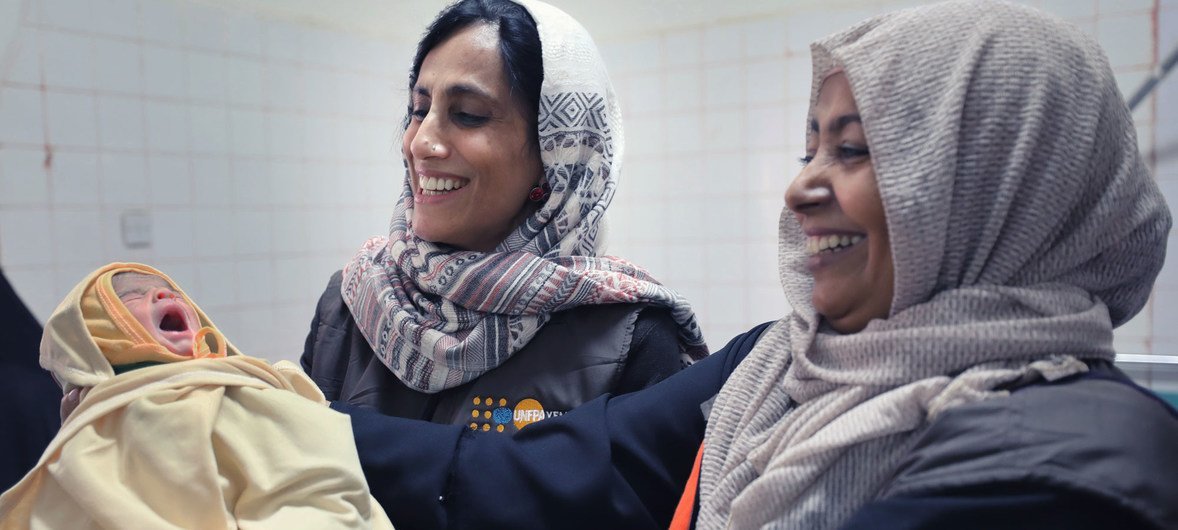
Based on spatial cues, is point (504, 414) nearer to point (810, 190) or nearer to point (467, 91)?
point (467, 91)

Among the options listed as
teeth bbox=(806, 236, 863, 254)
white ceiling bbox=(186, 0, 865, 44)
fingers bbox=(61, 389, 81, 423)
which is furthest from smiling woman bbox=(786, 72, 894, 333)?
white ceiling bbox=(186, 0, 865, 44)

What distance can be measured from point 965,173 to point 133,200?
2407 mm

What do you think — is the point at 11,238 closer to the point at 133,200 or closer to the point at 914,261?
the point at 133,200

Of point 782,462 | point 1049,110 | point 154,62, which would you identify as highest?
point 154,62

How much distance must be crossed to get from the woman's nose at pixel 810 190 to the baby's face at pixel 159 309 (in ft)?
2.73

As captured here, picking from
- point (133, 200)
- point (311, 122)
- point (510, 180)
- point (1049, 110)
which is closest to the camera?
point (1049, 110)

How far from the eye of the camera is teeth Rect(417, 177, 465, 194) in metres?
1.40

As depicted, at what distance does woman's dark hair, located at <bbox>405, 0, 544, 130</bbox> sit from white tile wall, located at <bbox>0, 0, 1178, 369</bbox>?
58 centimetres

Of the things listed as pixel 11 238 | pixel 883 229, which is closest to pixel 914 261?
pixel 883 229

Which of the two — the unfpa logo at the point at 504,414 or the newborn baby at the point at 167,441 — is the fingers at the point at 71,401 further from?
the unfpa logo at the point at 504,414

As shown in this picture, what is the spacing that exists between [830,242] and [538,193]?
66cm

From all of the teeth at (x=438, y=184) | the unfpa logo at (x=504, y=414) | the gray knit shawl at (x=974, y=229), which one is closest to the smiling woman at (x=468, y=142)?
the teeth at (x=438, y=184)

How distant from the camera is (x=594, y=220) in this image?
149 cm

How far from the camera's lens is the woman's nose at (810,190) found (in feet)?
2.96
